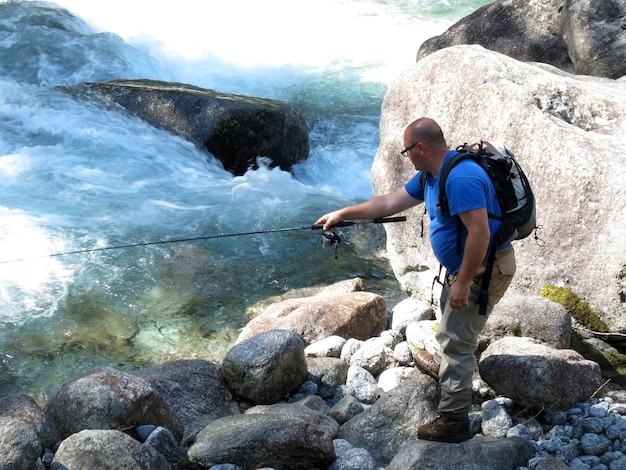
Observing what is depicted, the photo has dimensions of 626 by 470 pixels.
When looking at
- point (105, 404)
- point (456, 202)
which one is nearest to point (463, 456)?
point (456, 202)

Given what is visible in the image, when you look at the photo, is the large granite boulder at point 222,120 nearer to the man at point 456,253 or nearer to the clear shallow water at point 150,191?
the clear shallow water at point 150,191

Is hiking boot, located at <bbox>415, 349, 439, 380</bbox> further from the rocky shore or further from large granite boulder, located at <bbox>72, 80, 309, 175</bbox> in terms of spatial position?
large granite boulder, located at <bbox>72, 80, 309, 175</bbox>

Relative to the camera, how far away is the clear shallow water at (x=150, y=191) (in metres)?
7.66

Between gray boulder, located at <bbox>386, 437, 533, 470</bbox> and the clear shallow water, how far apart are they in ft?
10.6

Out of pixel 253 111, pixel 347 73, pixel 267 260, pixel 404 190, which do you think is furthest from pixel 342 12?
pixel 404 190

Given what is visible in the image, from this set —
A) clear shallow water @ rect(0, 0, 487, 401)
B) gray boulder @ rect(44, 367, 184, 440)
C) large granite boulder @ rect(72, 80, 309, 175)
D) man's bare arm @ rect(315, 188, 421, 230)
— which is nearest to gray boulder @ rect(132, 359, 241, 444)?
gray boulder @ rect(44, 367, 184, 440)

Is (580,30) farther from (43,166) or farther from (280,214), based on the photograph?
(43,166)

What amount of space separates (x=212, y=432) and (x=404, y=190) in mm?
1873

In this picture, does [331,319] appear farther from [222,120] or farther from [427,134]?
[222,120]

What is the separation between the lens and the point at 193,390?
5.62 m

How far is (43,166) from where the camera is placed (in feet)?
35.6

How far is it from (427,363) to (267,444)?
1478 mm

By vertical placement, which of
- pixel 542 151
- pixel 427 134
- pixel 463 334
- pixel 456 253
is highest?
pixel 427 134

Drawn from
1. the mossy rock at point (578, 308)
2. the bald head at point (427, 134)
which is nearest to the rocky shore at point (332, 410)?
the mossy rock at point (578, 308)
